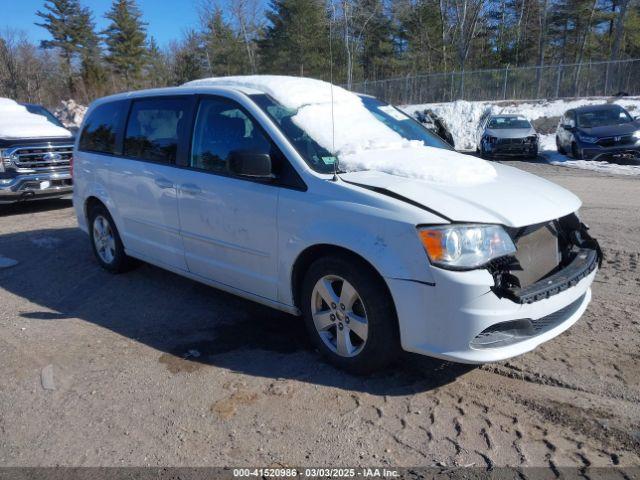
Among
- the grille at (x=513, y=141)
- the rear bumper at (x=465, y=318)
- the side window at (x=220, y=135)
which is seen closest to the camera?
the rear bumper at (x=465, y=318)

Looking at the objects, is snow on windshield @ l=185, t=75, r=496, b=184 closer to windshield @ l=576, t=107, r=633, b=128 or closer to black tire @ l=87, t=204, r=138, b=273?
black tire @ l=87, t=204, r=138, b=273

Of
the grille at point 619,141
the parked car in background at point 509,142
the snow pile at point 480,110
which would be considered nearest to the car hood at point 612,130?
the grille at point 619,141

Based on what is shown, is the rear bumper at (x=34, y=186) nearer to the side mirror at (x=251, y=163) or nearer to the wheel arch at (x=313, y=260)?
the side mirror at (x=251, y=163)

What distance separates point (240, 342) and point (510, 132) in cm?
1511

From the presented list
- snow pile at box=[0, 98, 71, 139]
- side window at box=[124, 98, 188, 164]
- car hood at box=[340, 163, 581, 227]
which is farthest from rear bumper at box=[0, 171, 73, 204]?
car hood at box=[340, 163, 581, 227]

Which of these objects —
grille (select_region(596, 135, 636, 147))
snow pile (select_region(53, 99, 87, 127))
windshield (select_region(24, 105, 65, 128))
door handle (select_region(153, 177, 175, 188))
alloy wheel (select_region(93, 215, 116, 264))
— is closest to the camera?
door handle (select_region(153, 177, 175, 188))

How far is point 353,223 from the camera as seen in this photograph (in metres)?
3.17

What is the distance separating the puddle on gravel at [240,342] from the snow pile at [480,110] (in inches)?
806

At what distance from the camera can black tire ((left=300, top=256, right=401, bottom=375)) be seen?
10.3ft

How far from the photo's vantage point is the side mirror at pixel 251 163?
3504 mm

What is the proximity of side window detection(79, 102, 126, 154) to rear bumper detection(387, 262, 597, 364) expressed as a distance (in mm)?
3702

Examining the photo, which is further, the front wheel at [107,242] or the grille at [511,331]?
the front wheel at [107,242]

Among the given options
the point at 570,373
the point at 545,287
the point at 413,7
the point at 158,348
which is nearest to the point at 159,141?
the point at 158,348

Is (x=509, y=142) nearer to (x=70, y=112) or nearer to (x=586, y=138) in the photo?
(x=586, y=138)
